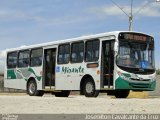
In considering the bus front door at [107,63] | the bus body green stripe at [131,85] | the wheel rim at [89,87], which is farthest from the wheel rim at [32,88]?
the bus body green stripe at [131,85]

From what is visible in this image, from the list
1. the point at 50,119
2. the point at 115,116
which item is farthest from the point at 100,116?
the point at 50,119

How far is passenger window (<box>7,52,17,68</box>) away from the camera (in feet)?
97.8

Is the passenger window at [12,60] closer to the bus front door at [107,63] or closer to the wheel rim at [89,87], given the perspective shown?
the wheel rim at [89,87]

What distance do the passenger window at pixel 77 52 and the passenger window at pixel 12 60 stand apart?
21.5ft

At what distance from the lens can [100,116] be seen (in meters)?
11.7

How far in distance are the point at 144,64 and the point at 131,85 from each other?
117 cm

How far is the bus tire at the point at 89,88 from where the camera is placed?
22.6 meters

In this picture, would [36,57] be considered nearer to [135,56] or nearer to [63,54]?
[63,54]

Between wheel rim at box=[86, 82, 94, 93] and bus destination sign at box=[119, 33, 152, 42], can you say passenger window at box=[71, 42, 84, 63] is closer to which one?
wheel rim at box=[86, 82, 94, 93]

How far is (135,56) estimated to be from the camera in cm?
2186

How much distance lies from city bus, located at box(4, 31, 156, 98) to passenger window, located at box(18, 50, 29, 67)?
4.02ft

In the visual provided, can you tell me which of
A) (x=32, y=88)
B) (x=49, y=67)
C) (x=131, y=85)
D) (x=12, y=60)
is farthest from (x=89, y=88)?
(x=12, y=60)

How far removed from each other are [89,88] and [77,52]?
1.99m

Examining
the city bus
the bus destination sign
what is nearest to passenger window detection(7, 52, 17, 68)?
the city bus
